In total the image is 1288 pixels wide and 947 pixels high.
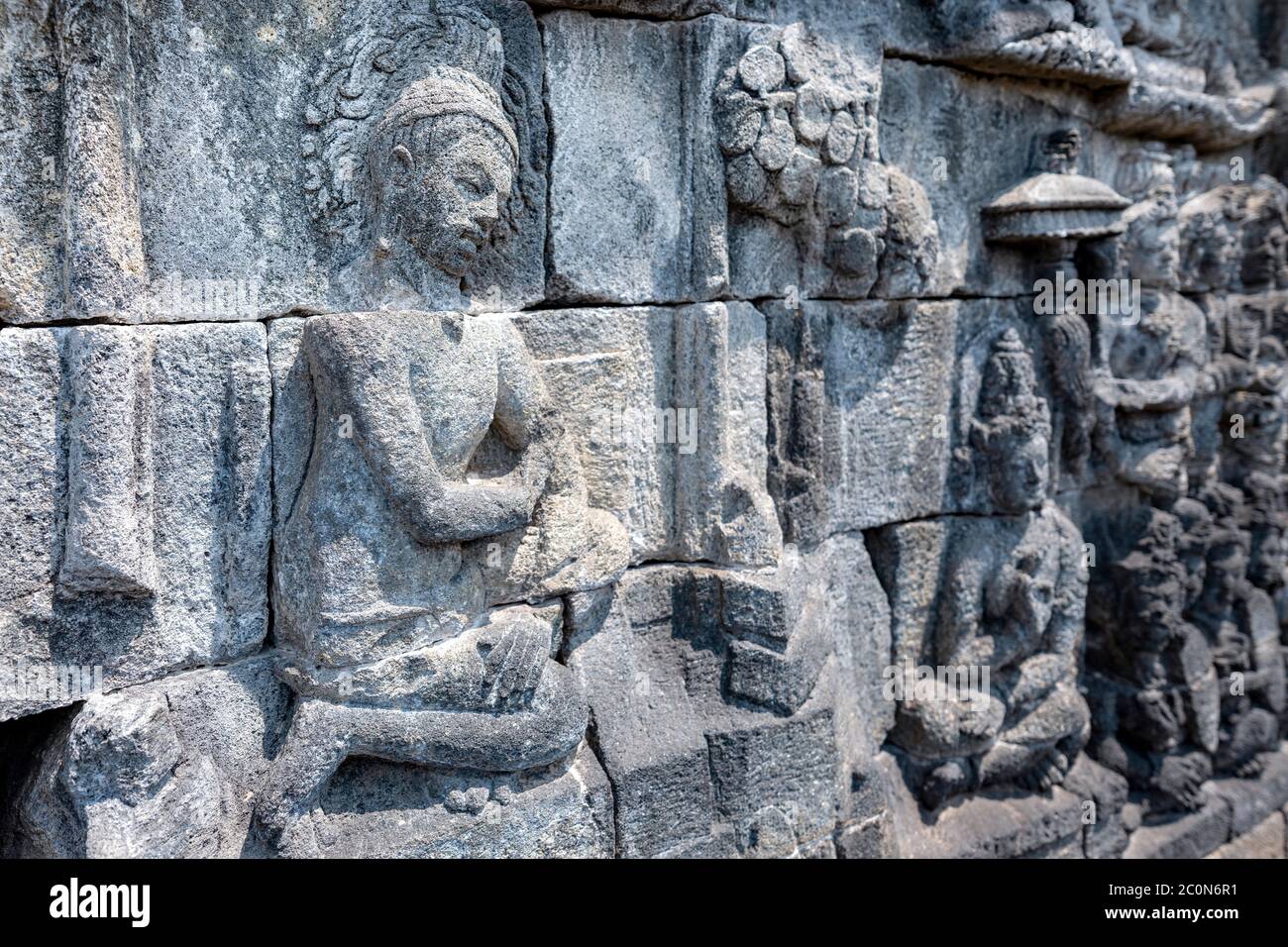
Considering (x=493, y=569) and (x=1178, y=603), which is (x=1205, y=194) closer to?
(x=1178, y=603)

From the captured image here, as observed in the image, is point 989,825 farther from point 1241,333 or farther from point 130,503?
point 130,503

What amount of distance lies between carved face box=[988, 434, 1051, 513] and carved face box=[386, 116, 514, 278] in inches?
96.2

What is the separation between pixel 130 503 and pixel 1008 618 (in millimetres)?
3522

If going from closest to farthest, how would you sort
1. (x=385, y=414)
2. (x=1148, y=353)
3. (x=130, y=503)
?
1. (x=130, y=503)
2. (x=385, y=414)
3. (x=1148, y=353)

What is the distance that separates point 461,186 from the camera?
9.69 ft

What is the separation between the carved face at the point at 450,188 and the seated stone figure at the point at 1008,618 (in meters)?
2.43

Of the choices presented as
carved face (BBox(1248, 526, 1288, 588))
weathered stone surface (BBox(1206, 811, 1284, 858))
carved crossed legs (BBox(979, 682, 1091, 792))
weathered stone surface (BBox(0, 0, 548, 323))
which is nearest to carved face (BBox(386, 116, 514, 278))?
weathered stone surface (BBox(0, 0, 548, 323))

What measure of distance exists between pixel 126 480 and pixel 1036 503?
11.4 feet

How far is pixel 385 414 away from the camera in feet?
9.37

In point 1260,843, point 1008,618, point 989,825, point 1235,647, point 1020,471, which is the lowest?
point 1260,843

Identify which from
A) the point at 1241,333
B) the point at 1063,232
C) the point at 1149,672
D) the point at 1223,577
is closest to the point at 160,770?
the point at 1063,232

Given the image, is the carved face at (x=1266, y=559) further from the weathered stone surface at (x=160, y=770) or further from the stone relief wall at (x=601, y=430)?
the weathered stone surface at (x=160, y=770)

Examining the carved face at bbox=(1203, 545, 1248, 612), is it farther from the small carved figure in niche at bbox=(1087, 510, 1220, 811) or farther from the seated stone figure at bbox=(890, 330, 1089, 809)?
the seated stone figure at bbox=(890, 330, 1089, 809)

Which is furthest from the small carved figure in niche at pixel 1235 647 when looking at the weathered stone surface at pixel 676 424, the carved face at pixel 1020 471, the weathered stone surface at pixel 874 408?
the weathered stone surface at pixel 676 424
